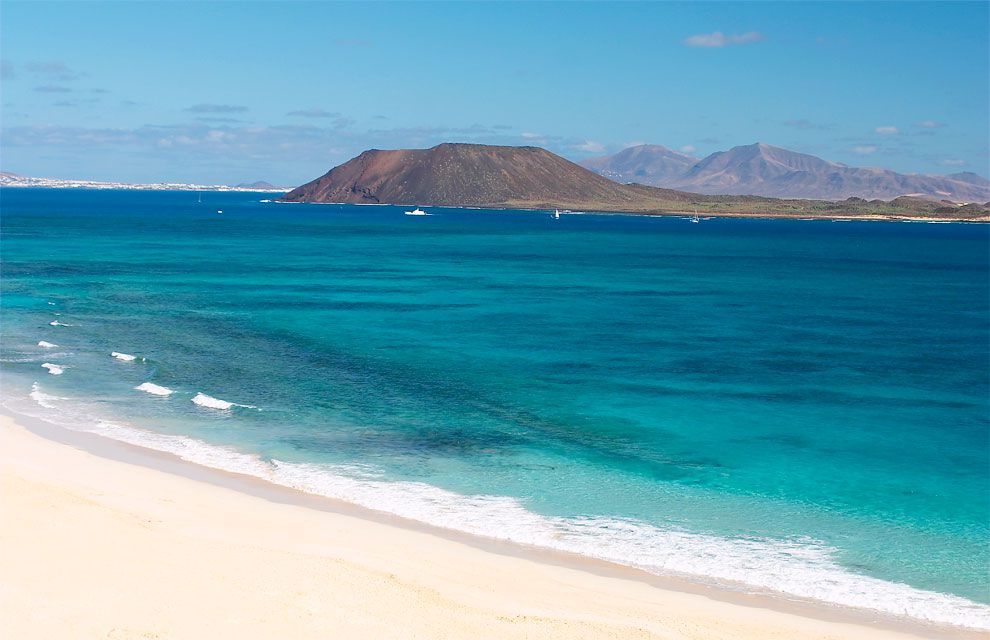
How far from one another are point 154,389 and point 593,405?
16347 mm

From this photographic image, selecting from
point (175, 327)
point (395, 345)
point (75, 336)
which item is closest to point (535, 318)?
point (395, 345)

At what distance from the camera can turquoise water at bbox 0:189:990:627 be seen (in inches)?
818

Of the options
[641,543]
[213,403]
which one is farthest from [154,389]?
[641,543]

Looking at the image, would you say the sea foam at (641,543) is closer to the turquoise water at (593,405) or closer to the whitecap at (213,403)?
the turquoise water at (593,405)

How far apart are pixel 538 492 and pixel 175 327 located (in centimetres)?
3139

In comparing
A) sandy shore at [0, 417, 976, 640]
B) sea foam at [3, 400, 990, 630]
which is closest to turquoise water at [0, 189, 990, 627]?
sea foam at [3, 400, 990, 630]

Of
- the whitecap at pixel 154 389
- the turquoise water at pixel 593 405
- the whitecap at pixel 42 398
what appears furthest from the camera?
the whitecap at pixel 154 389

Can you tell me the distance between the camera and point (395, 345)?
44.2 m

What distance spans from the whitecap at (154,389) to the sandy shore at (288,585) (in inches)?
455

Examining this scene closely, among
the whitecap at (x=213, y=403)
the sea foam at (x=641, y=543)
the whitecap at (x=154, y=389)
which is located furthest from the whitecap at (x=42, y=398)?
the sea foam at (x=641, y=543)

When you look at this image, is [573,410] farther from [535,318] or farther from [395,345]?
[535,318]

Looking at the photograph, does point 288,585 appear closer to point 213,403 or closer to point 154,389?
point 213,403

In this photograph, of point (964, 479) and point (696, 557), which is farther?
point (964, 479)

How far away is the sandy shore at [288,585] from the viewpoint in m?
14.7
